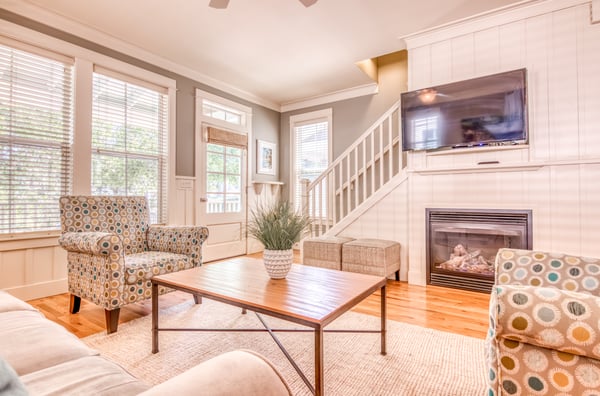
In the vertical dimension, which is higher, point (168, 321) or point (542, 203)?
point (542, 203)

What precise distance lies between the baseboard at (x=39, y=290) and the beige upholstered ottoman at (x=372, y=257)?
291 cm

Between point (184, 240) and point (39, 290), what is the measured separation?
154 cm

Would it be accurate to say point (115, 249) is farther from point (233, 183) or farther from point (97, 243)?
point (233, 183)

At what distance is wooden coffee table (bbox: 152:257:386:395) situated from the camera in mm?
1281

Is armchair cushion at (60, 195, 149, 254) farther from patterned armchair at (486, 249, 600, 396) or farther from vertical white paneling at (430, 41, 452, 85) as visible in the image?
vertical white paneling at (430, 41, 452, 85)

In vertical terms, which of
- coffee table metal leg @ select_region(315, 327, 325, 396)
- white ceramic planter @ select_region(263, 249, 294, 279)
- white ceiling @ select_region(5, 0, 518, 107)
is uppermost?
white ceiling @ select_region(5, 0, 518, 107)

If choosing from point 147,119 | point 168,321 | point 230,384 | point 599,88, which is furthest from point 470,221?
point 147,119

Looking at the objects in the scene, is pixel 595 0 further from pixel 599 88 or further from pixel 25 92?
pixel 25 92

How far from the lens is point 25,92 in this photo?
2.79 metres

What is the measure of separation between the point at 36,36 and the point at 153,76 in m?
1.12

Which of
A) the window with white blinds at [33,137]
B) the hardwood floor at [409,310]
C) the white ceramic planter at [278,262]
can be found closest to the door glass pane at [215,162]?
the window with white blinds at [33,137]

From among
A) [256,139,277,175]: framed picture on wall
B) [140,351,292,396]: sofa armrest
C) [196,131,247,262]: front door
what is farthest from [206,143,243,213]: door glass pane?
[140,351,292,396]: sofa armrest

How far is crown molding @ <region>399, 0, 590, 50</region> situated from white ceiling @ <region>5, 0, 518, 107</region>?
0.08m

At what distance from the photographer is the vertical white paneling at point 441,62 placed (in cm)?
326
